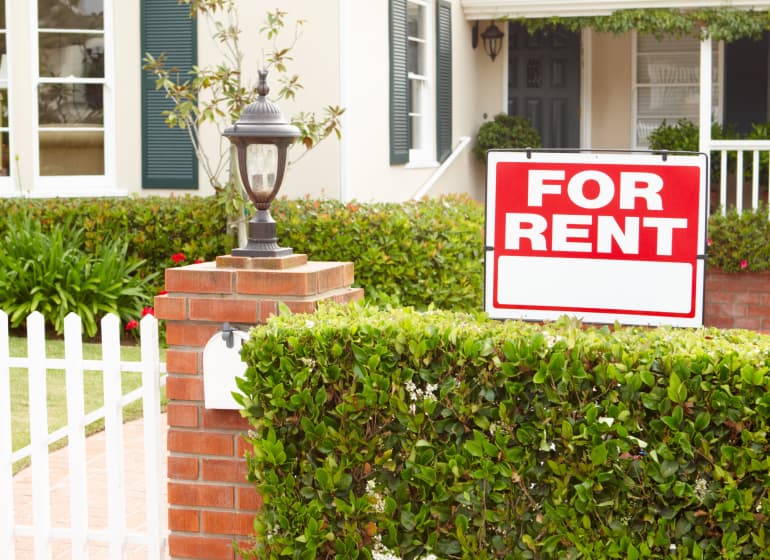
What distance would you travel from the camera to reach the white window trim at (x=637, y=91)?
13875 mm

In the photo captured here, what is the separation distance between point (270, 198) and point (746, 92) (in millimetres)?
11022

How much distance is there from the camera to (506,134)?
13.4 metres

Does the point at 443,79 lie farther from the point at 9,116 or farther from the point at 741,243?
the point at 9,116

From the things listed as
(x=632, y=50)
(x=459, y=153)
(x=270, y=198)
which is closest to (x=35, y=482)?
(x=270, y=198)

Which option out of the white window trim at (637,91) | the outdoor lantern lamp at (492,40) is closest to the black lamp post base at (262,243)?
the outdoor lantern lamp at (492,40)

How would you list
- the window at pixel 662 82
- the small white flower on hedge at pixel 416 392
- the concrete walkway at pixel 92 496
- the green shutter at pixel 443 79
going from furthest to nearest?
the window at pixel 662 82 < the green shutter at pixel 443 79 < the concrete walkway at pixel 92 496 < the small white flower on hedge at pixel 416 392

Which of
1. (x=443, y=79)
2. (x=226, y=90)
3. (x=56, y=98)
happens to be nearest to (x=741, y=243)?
(x=443, y=79)

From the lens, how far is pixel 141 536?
12.7 ft

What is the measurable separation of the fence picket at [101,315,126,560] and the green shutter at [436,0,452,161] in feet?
29.4

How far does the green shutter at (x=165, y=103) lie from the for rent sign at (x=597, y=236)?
275 inches

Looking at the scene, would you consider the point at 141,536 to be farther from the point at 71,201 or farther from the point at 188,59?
the point at 188,59

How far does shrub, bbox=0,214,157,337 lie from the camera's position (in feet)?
28.5

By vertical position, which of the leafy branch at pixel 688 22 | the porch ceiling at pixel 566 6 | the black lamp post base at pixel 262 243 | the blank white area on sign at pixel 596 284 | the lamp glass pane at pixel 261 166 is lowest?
the blank white area on sign at pixel 596 284

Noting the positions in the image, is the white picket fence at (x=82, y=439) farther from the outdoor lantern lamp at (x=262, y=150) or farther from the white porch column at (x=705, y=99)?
the white porch column at (x=705, y=99)
